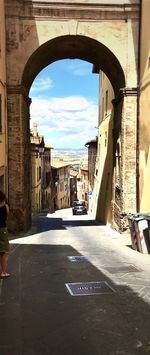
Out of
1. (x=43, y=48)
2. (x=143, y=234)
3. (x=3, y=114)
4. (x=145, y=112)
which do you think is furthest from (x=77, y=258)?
(x=43, y=48)

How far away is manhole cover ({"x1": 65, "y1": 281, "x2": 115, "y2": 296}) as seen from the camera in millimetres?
7598

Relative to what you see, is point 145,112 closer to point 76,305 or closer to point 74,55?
point 74,55

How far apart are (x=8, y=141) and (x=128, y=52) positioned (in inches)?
247

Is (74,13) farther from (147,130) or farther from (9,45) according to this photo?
(147,130)

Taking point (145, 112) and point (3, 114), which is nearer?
point (145, 112)

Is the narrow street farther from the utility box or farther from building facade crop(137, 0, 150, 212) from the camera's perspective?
building facade crop(137, 0, 150, 212)

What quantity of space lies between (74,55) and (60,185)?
53114 mm

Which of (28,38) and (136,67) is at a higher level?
(28,38)

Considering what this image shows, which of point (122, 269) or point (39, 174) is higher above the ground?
point (39, 174)

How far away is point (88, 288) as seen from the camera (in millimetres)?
7957

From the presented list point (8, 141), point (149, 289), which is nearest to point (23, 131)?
point (8, 141)

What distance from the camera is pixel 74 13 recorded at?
2000 centimetres

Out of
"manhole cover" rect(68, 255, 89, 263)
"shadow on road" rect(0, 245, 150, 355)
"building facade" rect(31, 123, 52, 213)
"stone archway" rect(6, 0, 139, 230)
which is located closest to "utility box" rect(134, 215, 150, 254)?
"manhole cover" rect(68, 255, 89, 263)

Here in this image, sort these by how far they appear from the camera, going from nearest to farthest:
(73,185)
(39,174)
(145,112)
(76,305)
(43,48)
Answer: (76,305), (145,112), (43,48), (39,174), (73,185)
